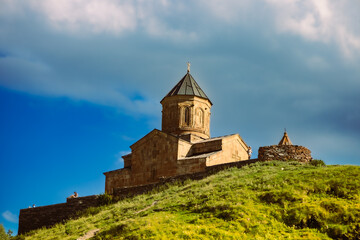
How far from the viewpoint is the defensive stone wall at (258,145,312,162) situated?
62.3 ft

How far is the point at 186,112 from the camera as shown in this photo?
2828 cm

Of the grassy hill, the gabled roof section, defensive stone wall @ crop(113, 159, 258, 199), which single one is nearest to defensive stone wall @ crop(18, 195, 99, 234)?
defensive stone wall @ crop(113, 159, 258, 199)

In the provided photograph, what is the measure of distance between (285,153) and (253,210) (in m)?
7.01

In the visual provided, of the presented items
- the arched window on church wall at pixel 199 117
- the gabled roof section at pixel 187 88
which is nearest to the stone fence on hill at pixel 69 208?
the arched window on church wall at pixel 199 117

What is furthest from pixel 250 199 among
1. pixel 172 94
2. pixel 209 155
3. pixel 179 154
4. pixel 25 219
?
pixel 172 94

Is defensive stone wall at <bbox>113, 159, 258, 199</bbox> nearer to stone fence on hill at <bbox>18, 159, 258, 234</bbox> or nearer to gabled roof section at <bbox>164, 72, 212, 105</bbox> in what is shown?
stone fence on hill at <bbox>18, 159, 258, 234</bbox>

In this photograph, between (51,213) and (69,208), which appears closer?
(69,208)

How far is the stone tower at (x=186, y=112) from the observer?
27984mm

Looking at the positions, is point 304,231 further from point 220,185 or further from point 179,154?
point 179,154

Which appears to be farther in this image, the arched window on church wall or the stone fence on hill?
the arched window on church wall

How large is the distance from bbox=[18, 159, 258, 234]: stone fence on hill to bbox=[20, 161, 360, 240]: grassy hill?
244 cm

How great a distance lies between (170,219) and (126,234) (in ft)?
4.58

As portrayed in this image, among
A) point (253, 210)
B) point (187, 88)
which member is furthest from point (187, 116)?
point (253, 210)

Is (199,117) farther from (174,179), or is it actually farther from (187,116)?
(174,179)
